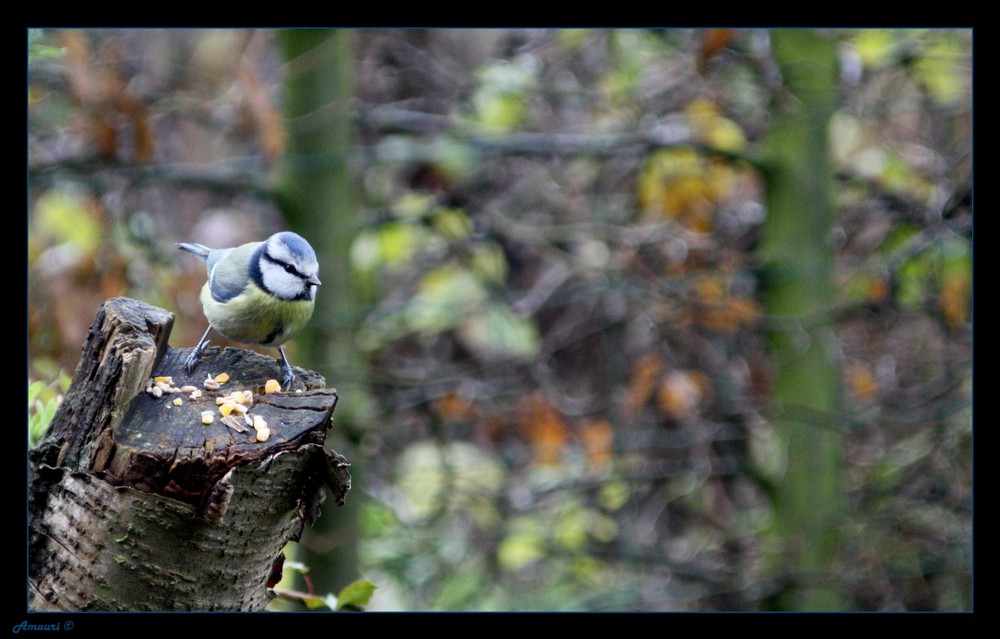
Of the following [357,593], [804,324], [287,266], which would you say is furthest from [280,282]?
[804,324]

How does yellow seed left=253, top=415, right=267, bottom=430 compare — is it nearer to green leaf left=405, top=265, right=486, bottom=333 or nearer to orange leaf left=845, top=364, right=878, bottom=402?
green leaf left=405, top=265, right=486, bottom=333

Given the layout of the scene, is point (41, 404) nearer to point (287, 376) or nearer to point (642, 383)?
point (287, 376)

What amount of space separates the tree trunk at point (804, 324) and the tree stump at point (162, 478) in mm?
1831

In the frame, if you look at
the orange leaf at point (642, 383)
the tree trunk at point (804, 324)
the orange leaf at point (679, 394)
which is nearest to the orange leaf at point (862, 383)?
the tree trunk at point (804, 324)

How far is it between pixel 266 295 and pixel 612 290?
192 cm

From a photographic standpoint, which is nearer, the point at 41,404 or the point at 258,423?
the point at 258,423

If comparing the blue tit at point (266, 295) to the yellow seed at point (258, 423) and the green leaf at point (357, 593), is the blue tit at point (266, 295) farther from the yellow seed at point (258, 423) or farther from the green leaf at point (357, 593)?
the green leaf at point (357, 593)

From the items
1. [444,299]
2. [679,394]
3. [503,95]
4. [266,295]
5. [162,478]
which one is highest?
[503,95]

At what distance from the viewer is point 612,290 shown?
264 centimetres

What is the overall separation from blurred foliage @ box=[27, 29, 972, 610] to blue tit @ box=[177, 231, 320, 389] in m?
1.16

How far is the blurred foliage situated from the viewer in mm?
2316

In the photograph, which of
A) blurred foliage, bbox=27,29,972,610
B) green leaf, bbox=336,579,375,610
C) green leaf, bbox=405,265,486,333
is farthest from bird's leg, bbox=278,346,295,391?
green leaf, bbox=405,265,486,333

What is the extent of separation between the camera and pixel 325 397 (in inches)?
31.0

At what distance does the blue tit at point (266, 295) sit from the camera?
77cm
